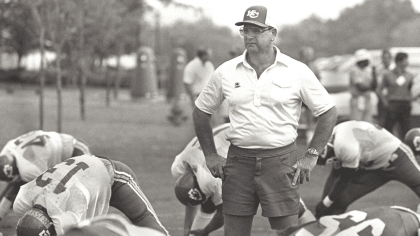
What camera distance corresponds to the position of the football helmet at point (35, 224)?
16.3 feet

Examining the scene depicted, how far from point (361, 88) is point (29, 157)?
9715 mm

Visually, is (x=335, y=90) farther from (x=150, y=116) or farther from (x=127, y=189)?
(x=127, y=189)

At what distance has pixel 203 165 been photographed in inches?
282

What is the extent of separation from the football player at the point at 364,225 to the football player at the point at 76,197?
61.3 inches

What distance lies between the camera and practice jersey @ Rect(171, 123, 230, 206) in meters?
6.99

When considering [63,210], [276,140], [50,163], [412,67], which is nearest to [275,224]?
[276,140]

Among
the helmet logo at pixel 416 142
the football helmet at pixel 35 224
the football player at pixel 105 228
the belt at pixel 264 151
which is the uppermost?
the belt at pixel 264 151

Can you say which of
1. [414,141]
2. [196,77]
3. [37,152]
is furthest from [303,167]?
[196,77]

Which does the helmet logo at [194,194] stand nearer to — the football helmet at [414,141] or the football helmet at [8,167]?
the football helmet at [8,167]

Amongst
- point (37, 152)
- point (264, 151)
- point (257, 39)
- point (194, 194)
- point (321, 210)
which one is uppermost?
point (257, 39)

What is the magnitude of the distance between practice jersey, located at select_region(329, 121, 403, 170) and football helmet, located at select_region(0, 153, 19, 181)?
319cm

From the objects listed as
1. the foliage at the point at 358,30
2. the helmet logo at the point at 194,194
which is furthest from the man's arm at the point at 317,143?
Answer: the foliage at the point at 358,30

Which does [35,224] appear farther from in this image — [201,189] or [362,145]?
[362,145]

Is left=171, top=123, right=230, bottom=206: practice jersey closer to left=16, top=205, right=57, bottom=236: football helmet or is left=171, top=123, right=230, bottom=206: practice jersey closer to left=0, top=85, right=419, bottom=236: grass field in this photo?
left=0, top=85, right=419, bottom=236: grass field
